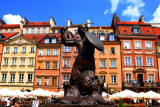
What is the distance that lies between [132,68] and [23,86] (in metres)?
19.0

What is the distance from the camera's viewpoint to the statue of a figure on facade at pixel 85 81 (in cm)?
555

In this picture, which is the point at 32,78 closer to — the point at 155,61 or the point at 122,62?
the point at 122,62

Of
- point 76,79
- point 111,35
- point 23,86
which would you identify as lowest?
point 23,86

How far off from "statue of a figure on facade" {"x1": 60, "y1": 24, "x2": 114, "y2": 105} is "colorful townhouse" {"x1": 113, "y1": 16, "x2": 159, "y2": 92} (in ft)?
78.9

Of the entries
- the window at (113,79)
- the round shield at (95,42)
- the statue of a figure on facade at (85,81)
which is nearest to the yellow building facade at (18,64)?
the window at (113,79)

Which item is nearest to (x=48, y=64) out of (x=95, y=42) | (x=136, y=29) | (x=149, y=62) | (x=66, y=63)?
(x=66, y=63)

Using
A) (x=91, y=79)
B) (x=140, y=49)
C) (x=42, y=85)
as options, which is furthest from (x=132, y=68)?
(x=91, y=79)

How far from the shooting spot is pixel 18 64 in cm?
3234

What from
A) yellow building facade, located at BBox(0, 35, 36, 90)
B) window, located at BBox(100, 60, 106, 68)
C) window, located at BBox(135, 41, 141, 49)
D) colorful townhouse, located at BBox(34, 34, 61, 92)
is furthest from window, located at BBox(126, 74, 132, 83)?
yellow building facade, located at BBox(0, 35, 36, 90)

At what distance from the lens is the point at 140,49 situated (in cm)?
3136

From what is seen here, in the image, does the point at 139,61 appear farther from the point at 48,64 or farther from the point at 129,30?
the point at 48,64

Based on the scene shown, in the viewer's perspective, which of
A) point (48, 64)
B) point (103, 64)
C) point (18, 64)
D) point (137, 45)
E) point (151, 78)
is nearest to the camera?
point (151, 78)

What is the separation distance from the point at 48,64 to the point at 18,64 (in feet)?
17.9

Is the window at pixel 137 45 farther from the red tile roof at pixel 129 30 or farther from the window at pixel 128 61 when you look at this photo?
the window at pixel 128 61
